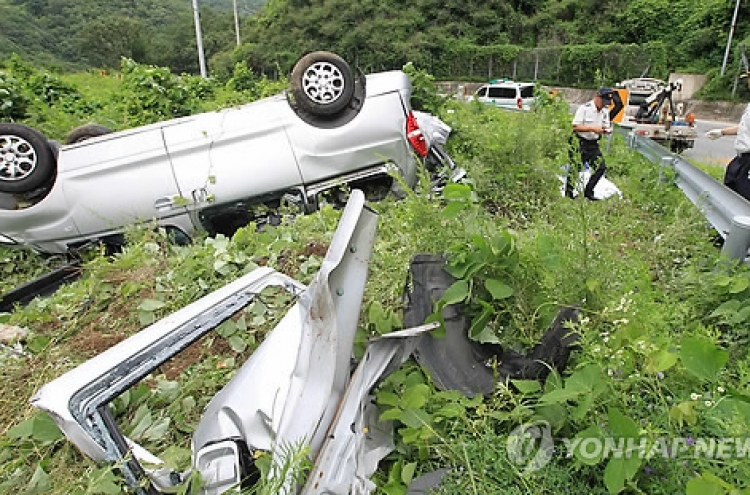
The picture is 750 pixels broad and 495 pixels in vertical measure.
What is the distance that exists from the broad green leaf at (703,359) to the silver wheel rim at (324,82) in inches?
161

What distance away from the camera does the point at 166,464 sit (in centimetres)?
159

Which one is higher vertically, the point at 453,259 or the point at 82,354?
Answer: the point at 453,259

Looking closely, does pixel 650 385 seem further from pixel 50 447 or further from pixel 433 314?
pixel 50 447

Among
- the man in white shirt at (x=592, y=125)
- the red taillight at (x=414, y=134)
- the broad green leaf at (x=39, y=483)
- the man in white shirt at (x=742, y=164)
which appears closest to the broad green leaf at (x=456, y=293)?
the broad green leaf at (x=39, y=483)

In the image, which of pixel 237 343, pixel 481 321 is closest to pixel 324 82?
pixel 237 343

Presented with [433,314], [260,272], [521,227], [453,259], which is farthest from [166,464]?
[521,227]

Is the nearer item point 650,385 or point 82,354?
point 650,385

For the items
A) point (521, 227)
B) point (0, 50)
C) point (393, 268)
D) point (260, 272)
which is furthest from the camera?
point (0, 50)

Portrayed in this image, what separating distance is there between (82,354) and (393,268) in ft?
6.17

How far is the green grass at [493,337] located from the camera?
1.54m

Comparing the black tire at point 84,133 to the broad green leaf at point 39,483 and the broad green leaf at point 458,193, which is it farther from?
the broad green leaf at point 458,193

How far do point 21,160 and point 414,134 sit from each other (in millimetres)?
3980

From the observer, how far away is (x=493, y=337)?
1998mm

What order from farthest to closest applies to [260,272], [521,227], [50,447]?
1. [521,227]
2. [260,272]
3. [50,447]
